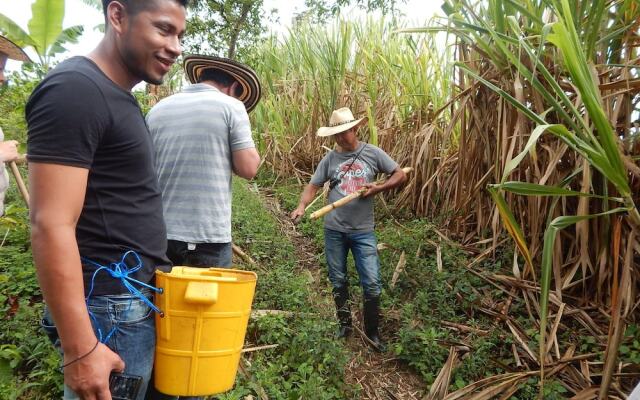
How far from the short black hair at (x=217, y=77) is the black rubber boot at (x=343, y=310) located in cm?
173

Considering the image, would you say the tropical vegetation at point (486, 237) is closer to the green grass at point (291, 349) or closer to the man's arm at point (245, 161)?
the green grass at point (291, 349)

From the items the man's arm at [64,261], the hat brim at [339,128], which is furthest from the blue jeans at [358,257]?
the man's arm at [64,261]

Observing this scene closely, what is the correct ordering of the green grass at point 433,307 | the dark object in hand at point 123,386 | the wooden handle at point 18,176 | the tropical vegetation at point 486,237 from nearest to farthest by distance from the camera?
the dark object in hand at point 123,386
the tropical vegetation at point 486,237
the wooden handle at point 18,176
the green grass at point 433,307

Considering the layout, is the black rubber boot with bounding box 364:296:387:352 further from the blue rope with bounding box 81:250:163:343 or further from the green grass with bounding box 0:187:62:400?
the blue rope with bounding box 81:250:163:343

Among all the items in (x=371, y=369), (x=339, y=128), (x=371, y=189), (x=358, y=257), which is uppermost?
(x=339, y=128)

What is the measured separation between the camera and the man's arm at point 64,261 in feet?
3.09

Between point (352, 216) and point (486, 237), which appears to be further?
point (486, 237)

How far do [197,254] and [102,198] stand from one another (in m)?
1.07

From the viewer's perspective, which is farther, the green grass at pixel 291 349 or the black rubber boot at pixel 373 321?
the black rubber boot at pixel 373 321

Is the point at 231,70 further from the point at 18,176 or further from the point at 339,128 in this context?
the point at 18,176

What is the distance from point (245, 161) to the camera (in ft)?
7.00

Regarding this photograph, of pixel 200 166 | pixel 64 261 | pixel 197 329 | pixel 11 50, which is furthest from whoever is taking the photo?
pixel 11 50

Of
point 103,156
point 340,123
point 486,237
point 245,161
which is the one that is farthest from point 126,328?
point 486,237

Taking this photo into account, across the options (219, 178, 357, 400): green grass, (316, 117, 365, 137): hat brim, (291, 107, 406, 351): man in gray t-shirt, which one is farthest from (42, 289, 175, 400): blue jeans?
(316, 117, 365, 137): hat brim
